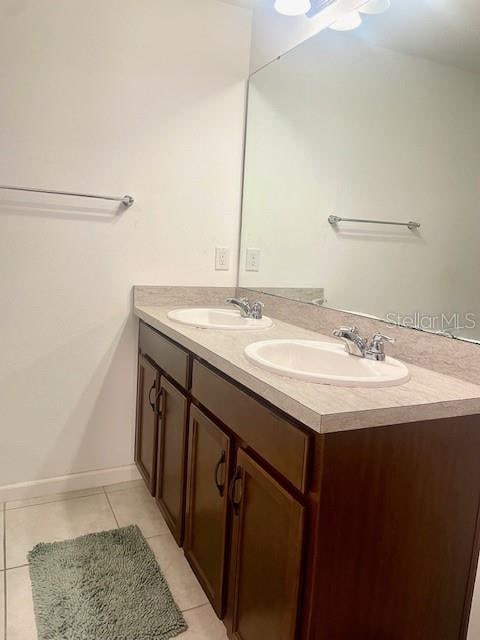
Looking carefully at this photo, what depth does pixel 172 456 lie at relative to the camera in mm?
1744

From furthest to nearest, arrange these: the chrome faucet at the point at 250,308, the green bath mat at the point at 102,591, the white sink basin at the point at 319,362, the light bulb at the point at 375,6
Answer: the chrome faucet at the point at 250,308 < the light bulb at the point at 375,6 < the green bath mat at the point at 102,591 < the white sink basin at the point at 319,362

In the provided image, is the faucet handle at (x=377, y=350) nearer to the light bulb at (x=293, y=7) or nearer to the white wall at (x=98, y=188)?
the white wall at (x=98, y=188)

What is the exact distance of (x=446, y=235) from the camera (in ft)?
4.51

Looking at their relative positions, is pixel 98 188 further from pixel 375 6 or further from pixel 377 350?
pixel 377 350

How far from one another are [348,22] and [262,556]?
5.93ft

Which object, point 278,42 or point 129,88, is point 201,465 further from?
point 278,42

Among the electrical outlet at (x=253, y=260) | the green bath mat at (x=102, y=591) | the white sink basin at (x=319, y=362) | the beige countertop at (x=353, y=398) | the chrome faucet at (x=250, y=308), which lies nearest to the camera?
the beige countertop at (x=353, y=398)

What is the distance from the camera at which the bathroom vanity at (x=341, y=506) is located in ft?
3.11

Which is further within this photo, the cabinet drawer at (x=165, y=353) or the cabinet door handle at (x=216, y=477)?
the cabinet drawer at (x=165, y=353)

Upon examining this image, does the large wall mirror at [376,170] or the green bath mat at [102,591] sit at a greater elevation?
the large wall mirror at [376,170]

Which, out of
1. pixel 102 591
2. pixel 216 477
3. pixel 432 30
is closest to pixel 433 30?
pixel 432 30

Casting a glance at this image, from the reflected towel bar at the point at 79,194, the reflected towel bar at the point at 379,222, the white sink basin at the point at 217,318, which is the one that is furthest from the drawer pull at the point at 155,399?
the reflected towel bar at the point at 379,222

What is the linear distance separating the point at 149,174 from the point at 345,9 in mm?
1018

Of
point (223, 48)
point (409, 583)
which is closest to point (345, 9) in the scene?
point (223, 48)
